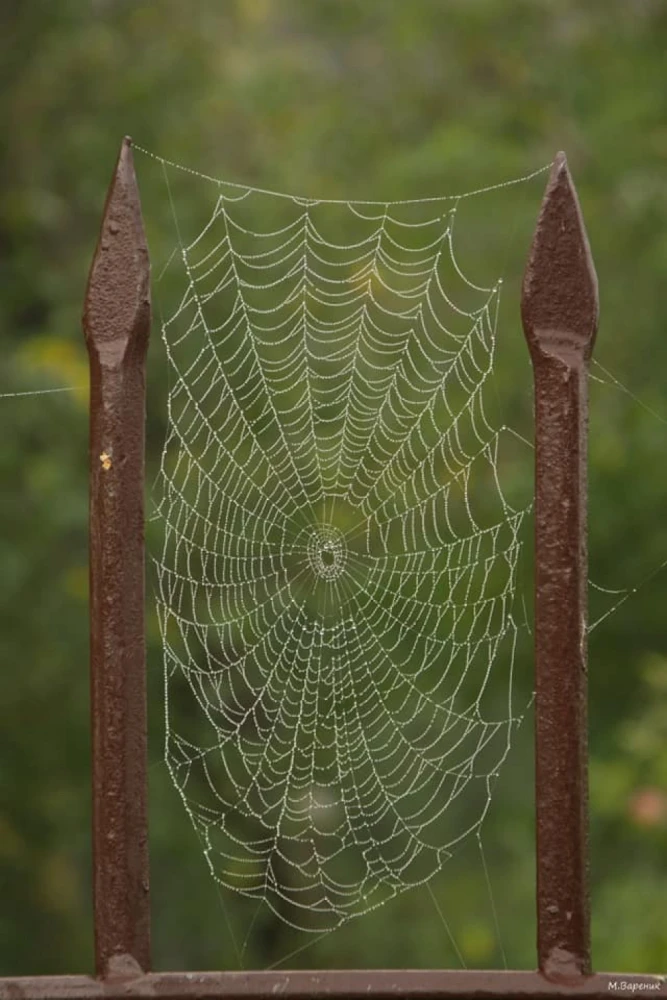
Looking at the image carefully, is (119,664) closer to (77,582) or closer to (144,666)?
(144,666)

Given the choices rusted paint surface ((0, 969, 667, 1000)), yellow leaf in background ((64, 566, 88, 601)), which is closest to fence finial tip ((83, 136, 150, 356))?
rusted paint surface ((0, 969, 667, 1000))

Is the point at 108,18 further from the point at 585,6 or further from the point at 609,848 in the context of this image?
the point at 609,848

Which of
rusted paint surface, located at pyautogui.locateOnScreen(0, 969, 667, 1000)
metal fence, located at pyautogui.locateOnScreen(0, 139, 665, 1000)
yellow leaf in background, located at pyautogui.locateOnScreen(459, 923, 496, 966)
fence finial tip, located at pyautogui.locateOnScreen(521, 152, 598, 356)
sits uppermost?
fence finial tip, located at pyautogui.locateOnScreen(521, 152, 598, 356)

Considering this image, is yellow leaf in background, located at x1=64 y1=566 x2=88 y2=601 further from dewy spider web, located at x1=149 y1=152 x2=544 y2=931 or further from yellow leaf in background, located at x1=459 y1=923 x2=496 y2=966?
yellow leaf in background, located at x1=459 y1=923 x2=496 y2=966

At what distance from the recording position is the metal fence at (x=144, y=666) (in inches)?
81.1

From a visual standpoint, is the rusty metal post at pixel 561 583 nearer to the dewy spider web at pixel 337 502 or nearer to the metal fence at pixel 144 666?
the metal fence at pixel 144 666

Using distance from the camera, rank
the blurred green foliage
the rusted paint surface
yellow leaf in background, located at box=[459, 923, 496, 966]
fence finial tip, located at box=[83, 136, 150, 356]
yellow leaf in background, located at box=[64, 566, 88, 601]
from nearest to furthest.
Result: the rusted paint surface, fence finial tip, located at box=[83, 136, 150, 356], the blurred green foliage, yellow leaf in background, located at box=[64, 566, 88, 601], yellow leaf in background, located at box=[459, 923, 496, 966]

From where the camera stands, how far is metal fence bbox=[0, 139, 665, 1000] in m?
2.06

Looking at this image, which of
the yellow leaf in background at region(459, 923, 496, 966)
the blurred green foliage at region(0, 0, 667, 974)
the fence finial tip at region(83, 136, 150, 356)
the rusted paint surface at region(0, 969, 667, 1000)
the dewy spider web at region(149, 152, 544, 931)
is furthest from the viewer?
the yellow leaf in background at region(459, 923, 496, 966)

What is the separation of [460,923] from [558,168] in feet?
33.6

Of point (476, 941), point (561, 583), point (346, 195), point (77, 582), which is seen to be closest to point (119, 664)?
point (561, 583)

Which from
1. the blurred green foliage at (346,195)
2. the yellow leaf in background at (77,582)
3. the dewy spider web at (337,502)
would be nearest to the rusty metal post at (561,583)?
the dewy spider web at (337,502)

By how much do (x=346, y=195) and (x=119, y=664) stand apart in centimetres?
828

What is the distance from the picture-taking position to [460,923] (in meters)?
11.8
